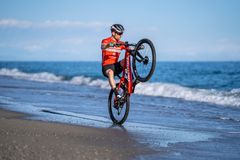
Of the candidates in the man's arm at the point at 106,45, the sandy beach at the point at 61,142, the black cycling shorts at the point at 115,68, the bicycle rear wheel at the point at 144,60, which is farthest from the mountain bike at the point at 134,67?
the sandy beach at the point at 61,142

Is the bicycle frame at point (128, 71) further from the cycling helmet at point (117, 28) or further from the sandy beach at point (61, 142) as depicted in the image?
the sandy beach at point (61, 142)

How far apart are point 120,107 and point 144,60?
1318 mm

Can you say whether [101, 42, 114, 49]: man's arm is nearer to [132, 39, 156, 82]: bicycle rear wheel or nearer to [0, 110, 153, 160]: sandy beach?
[132, 39, 156, 82]: bicycle rear wheel

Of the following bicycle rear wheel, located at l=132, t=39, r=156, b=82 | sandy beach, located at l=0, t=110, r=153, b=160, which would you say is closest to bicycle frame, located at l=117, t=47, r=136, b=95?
bicycle rear wheel, located at l=132, t=39, r=156, b=82

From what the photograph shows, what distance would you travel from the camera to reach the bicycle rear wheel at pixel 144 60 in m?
8.98

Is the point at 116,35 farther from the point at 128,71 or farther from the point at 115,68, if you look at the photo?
the point at 128,71

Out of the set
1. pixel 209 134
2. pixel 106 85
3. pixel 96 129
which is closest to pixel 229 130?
pixel 209 134

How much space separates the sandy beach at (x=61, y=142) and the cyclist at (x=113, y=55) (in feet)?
5.24

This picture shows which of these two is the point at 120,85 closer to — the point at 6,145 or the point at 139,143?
the point at 139,143

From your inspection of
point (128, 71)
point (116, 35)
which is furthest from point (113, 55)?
point (128, 71)

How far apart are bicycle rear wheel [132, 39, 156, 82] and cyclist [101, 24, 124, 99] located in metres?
0.42

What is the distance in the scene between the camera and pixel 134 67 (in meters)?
9.36

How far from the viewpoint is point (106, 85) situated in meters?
29.0

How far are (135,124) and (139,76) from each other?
1118 millimetres
